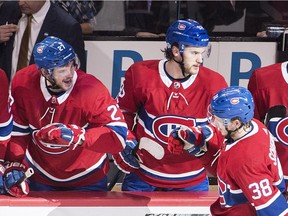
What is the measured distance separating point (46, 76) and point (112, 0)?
186cm

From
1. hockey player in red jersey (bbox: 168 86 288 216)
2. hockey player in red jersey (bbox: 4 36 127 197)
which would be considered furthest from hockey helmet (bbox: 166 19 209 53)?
hockey player in red jersey (bbox: 168 86 288 216)

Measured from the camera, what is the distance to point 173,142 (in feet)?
11.6

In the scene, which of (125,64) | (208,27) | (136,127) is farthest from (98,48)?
(136,127)

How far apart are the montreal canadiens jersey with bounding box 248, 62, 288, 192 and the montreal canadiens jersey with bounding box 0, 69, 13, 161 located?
3.18 ft

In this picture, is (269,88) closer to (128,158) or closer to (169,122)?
(169,122)

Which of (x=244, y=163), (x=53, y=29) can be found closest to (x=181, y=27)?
(x=244, y=163)

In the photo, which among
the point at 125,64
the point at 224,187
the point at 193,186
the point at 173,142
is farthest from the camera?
the point at 125,64

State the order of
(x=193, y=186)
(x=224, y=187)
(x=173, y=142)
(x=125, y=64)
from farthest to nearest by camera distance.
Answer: (x=125, y=64) → (x=193, y=186) → (x=173, y=142) → (x=224, y=187)

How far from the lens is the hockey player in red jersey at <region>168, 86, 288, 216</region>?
10.3 feet

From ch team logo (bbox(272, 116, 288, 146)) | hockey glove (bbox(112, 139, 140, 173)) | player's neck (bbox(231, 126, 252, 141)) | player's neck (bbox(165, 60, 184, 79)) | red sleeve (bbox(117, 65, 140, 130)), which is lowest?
hockey glove (bbox(112, 139, 140, 173))

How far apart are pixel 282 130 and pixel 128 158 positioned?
62cm

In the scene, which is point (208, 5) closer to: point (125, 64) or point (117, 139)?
point (125, 64)

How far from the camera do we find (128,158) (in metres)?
3.84

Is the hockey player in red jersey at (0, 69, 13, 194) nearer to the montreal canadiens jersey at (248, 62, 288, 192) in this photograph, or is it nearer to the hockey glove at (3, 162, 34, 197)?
the hockey glove at (3, 162, 34, 197)
